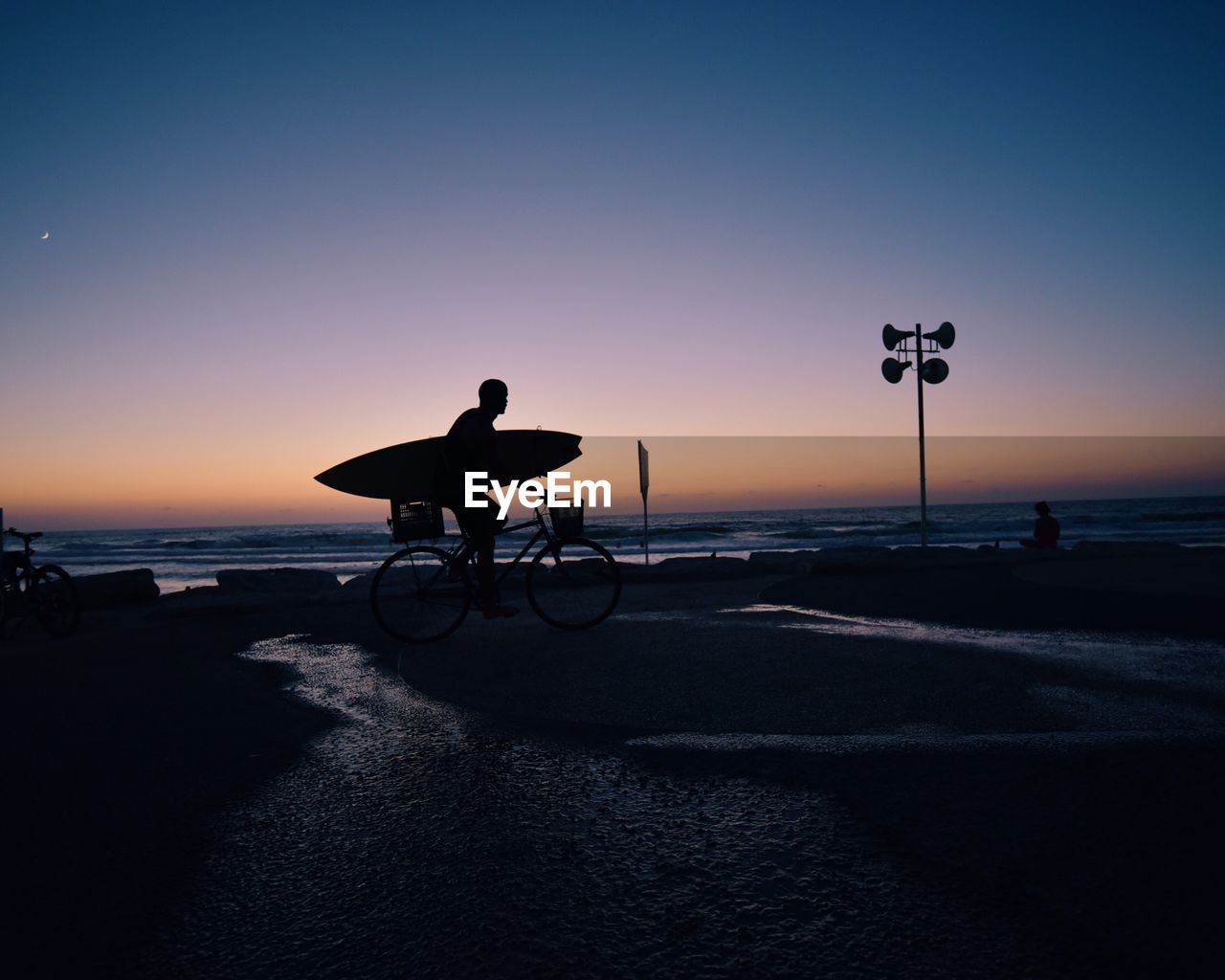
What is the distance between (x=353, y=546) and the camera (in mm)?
46812

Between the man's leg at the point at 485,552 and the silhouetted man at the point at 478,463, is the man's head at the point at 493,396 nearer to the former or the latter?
the silhouetted man at the point at 478,463

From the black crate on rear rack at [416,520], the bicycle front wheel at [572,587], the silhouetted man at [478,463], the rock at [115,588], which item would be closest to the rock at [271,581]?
the rock at [115,588]

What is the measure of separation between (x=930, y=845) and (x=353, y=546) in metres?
47.3

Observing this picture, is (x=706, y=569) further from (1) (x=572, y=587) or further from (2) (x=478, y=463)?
(2) (x=478, y=463)

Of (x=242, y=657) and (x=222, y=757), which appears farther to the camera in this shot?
(x=242, y=657)

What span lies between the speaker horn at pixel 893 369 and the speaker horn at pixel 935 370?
1.43ft

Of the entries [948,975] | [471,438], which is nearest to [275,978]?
[948,975]

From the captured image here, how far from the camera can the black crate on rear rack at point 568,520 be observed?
741 centimetres

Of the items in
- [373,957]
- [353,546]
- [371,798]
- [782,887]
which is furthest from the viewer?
[353,546]

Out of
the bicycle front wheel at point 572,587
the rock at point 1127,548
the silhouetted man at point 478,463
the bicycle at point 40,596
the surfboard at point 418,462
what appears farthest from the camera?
the rock at point 1127,548

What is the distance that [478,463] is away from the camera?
6996mm

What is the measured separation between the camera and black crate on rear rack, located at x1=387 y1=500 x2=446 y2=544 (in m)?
6.95

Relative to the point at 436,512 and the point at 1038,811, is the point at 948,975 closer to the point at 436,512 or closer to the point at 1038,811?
the point at 1038,811

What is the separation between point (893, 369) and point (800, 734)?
15511mm
